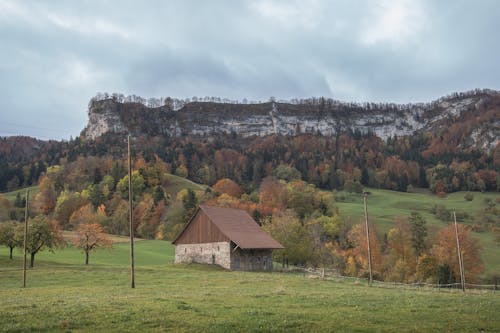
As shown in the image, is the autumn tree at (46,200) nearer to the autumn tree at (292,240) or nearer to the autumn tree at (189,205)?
the autumn tree at (189,205)

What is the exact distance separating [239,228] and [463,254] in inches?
1302

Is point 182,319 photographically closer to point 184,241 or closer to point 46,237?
point 46,237

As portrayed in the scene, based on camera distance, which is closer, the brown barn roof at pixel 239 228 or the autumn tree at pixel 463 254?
the brown barn roof at pixel 239 228

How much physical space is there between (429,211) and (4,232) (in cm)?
10045

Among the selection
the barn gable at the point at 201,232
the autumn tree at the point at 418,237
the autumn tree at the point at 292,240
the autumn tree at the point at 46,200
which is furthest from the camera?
the autumn tree at the point at 46,200

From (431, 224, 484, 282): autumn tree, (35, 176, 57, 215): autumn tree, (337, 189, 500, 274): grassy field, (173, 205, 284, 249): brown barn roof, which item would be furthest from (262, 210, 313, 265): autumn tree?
(35, 176, 57, 215): autumn tree

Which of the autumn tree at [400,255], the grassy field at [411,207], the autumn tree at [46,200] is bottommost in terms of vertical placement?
the autumn tree at [400,255]

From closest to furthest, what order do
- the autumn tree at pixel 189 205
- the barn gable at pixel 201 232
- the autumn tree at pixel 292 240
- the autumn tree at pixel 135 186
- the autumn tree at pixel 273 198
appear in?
the barn gable at pixel 201 232
the autumn tree at pixel 292 240
the autumn tree at pixel 189 205
the autumn tree at pixel 273 198
the autumn tree at pixel 135 186

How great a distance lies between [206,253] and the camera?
56031mm

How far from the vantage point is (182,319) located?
14.7 meters

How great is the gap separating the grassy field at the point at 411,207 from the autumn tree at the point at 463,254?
10.9ft

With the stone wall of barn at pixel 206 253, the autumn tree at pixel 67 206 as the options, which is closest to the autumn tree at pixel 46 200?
the autumn tree at pixel 67 206

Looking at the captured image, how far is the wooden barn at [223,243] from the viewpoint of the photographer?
177 feet

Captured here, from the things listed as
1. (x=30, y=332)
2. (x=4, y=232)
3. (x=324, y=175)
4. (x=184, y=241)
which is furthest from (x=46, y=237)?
(x=324, y=175)
